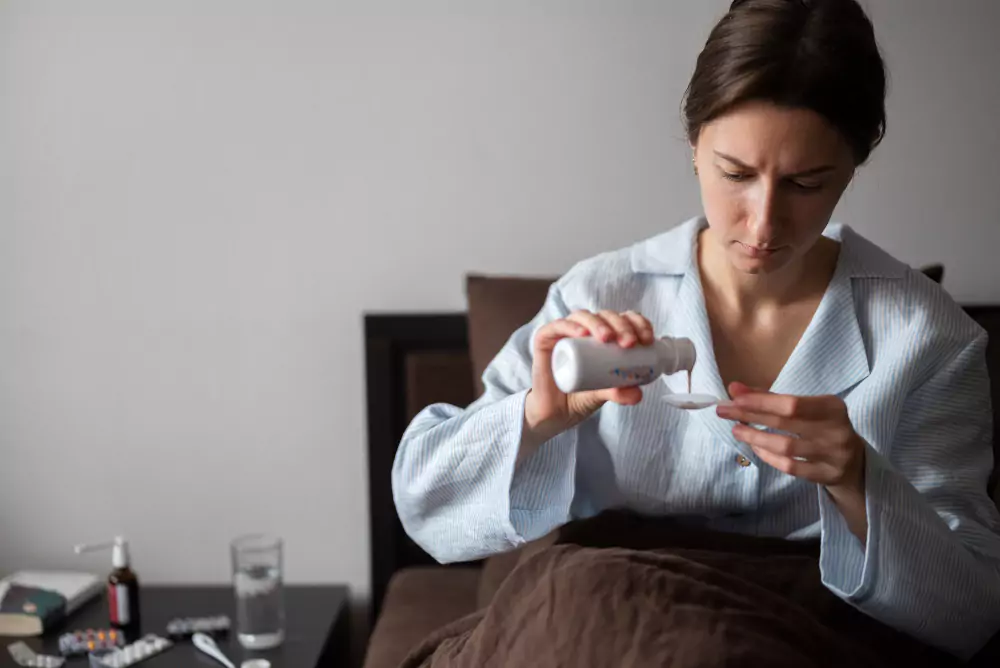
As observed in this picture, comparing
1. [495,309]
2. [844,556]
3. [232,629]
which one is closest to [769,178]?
[844,556]

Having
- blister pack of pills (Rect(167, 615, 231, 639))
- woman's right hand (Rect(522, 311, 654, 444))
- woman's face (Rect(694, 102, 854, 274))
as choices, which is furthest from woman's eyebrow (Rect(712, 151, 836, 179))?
blister pack of pills (Rect(167, 615, 231, 639))

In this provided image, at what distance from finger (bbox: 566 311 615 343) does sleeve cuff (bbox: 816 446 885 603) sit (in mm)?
311

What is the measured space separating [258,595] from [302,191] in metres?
0.65

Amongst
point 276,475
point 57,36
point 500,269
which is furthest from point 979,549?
point 57,36

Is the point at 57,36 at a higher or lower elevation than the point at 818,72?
higher

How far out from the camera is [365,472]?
1757 millimetres

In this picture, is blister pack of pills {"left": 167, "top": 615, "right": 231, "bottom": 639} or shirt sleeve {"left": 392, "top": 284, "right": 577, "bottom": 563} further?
blister pack of pills {"left": 167, "top": 615, "right": 231, "bottom": 639}

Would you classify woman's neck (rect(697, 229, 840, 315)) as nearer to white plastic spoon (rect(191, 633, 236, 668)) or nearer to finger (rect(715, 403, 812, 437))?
finger (rect(715, 403, 812, 437))

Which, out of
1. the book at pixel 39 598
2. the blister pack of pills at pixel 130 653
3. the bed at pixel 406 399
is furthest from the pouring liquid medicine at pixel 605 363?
the book at pixel 39 598

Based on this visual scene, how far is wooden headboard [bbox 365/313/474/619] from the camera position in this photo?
1649 mm

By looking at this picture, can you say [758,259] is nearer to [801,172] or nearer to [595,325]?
[801,172]

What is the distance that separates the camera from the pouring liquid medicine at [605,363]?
35.2 inches

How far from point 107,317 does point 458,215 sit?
629 millimetres

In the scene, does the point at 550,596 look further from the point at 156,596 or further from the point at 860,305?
the point at 156,596
